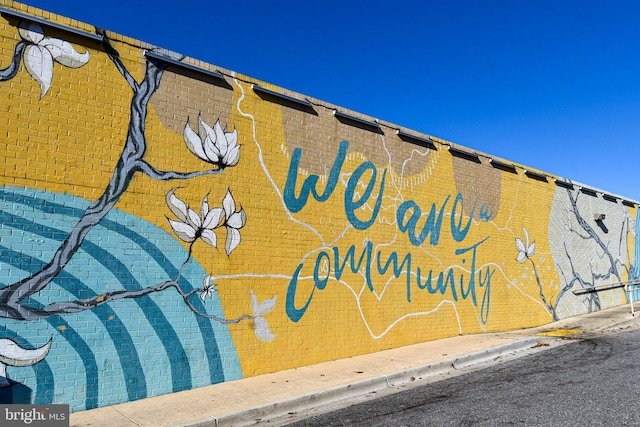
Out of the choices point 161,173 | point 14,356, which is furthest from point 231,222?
point 14,356

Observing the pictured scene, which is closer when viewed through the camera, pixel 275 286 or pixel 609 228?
pixel 275 286

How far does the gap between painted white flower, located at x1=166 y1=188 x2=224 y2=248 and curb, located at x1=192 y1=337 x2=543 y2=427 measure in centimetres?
277

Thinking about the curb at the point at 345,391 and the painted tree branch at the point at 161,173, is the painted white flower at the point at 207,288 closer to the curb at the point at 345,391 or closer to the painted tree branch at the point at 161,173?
the painted tree branch at the point at 161,173

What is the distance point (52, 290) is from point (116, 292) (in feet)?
2.70

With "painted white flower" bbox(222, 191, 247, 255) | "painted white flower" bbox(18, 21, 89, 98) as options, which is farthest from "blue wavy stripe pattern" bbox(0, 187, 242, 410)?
"painted white flower" bbox(18, 21, 89, 98)

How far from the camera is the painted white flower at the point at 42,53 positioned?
6891mm

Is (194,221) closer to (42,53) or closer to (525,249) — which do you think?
(42,53)

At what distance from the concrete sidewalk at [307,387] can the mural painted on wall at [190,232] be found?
0.37 meters

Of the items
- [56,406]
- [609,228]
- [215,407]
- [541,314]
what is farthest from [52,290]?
[609,228]

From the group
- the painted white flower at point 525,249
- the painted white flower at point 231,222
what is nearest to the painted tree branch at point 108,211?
the painted white flower at point 231,222

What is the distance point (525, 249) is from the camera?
15.5 metres

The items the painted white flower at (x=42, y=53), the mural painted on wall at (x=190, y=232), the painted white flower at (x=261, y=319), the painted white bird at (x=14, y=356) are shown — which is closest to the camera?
the painted white bird at (x=14, y=356)

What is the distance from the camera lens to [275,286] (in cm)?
921

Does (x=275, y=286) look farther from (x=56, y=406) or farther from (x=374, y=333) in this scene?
(x=56, y=406)
